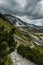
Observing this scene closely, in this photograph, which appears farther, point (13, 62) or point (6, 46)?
point (13, 62)

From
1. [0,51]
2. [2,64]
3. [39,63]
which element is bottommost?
[39,63]

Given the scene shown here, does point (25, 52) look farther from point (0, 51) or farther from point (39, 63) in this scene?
point (0, 51)

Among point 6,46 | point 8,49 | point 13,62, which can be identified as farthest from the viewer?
point 13,62

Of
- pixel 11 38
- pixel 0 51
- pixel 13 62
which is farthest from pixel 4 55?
pixel 13 62

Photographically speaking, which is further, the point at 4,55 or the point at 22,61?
the point at 22,61

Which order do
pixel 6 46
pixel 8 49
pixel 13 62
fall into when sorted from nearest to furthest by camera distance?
pixel 6 46 → pixel 8 49 → pixel 13 62

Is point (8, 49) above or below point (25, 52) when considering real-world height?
above

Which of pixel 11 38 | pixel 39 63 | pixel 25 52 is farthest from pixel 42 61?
pixel 11 38

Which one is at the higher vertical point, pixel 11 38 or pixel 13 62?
pixel 11 38

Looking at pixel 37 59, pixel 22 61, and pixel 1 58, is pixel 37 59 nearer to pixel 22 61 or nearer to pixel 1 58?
pixel 22 61
